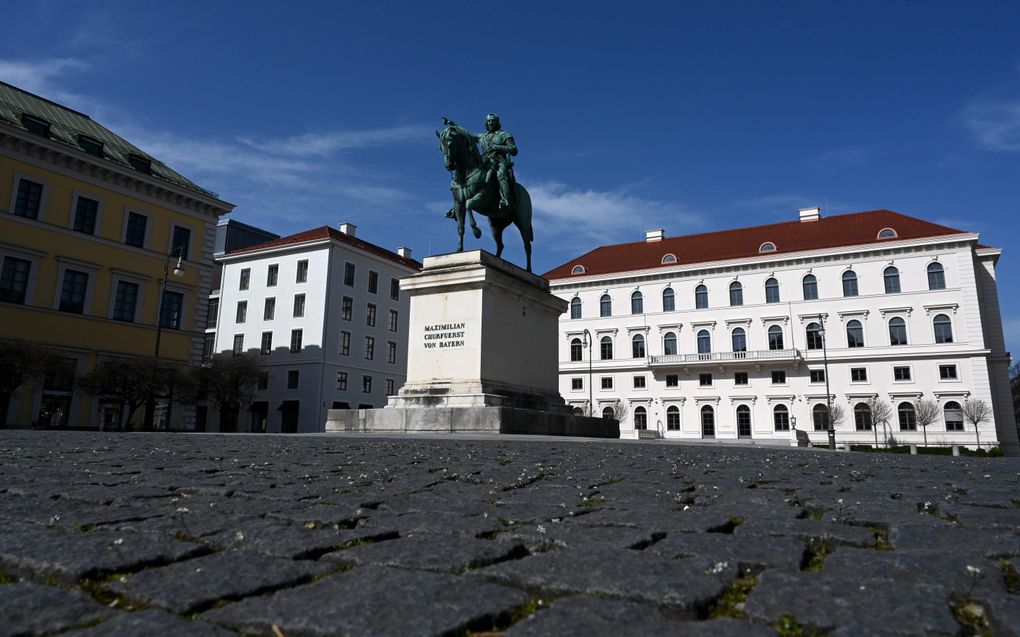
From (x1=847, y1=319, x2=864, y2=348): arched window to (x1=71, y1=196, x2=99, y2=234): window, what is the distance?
52.9m

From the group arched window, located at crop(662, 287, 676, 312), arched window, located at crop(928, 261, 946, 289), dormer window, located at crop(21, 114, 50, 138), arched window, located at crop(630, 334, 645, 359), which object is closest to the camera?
dormer window, located at crop(21, 114, 50, 138)

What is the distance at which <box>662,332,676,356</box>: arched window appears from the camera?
195ft

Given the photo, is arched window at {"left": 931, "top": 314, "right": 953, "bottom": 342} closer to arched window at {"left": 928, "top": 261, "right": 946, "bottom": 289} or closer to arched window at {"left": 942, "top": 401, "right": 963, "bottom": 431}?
arched window at {"left": 928, "top": 261, "right": 946, "bottom": 289}

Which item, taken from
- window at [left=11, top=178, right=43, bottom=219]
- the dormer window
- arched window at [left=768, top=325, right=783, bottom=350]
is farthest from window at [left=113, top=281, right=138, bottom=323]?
arched window at [left=768, top=325, right=783, bottom=350]

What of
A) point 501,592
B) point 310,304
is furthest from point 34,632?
point 310,304

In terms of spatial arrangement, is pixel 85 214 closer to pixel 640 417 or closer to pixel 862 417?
pixel 640 417

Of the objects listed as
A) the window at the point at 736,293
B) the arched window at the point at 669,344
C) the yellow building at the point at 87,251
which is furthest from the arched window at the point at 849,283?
the yellow building at the point at 87,251

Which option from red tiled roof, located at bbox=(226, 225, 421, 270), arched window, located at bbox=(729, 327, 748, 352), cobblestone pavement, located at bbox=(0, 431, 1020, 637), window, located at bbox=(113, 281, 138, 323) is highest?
red tiled roof, located at bbox=(226, 225, 421, 270)

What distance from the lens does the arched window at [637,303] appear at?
61031mm

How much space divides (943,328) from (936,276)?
406cm

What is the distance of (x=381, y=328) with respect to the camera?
176 ft

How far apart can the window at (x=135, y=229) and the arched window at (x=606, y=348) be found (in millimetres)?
38817

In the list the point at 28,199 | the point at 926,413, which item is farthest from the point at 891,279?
the point at 28,199

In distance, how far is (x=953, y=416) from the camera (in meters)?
48.6
